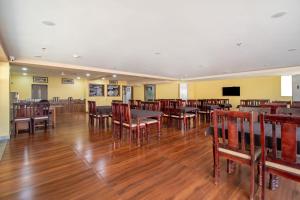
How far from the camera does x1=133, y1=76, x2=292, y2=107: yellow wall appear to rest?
818 centimetres

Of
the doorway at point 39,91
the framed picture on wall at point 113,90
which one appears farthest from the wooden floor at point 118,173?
the framed picture on wall at point 113,90

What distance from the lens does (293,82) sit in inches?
273

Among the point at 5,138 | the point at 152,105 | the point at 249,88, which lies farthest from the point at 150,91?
the point at 5,138

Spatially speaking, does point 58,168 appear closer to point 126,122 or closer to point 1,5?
point 126,122

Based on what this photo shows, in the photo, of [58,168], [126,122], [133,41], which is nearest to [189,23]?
[133,41]

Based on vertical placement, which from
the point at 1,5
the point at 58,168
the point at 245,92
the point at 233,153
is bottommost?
the point at 58,168

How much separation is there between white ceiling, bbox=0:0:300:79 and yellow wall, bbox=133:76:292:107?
4.74 meters

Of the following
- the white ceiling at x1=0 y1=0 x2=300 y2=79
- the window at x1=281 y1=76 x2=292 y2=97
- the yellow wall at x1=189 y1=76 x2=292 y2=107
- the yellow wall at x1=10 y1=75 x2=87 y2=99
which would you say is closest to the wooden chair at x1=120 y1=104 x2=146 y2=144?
the white ceiling at x1=0 y1=0 x2=300 y2=79

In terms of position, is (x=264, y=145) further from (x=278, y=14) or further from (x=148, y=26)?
(x=148, y=26)

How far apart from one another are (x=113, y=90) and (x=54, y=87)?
3613mm

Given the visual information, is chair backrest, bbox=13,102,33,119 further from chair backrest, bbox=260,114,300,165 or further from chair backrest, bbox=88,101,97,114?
chair backrest, bbox=260,114,300,165

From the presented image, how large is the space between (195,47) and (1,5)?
3431mm

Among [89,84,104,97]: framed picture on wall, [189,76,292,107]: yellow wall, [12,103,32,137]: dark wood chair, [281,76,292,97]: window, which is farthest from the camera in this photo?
[89,84,104,97]: framed picture on wall

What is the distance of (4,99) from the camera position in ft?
13.8
